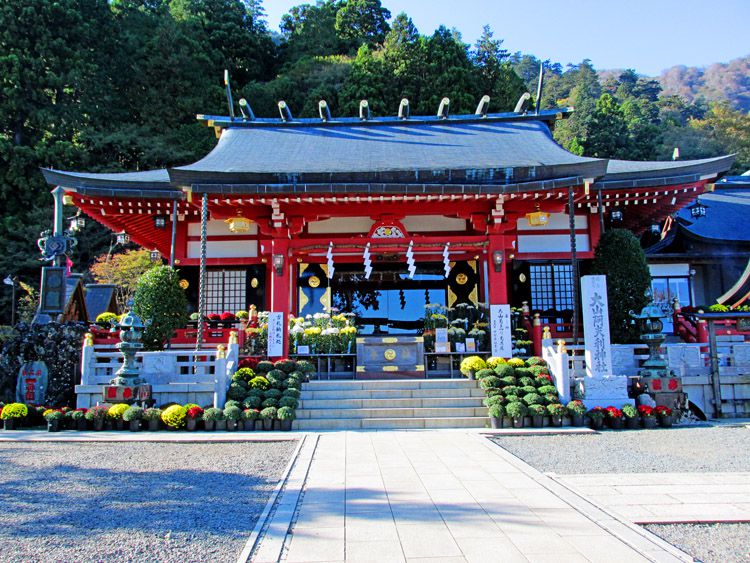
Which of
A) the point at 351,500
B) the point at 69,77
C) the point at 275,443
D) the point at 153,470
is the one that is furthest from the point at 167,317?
the point at 69,77

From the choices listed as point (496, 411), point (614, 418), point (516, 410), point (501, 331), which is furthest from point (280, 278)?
point (614, 418)

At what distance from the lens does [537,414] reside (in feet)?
32.6

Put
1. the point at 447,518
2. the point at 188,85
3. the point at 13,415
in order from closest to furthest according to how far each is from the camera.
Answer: the point at 447,518, the point at 13,415, the point at 188,85

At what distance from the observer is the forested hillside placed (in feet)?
97.0

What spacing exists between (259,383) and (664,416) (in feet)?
25.1

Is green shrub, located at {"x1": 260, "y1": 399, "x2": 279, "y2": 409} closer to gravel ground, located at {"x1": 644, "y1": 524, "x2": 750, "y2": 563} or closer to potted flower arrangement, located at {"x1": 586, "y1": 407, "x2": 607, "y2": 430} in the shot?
potted flower arrangement, located at {"x1": 586, "y1": 407, "x2": 607, "y2": 430}

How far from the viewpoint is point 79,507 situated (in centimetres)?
527

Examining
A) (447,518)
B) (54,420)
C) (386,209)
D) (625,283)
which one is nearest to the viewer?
(447,518)

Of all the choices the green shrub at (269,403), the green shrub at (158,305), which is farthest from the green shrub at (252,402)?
the green shrub at (158,305)

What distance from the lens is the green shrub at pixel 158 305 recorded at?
12125 mm

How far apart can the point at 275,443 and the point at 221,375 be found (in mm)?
2244

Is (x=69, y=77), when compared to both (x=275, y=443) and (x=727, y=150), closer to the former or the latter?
(x=275, y=443)

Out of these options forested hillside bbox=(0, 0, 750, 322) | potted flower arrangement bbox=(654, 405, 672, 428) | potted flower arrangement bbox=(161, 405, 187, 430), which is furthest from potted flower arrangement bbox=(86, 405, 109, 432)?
forested hillside bbox=(0, 0, 750, 322)

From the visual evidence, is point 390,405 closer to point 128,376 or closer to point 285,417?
point 285,417
